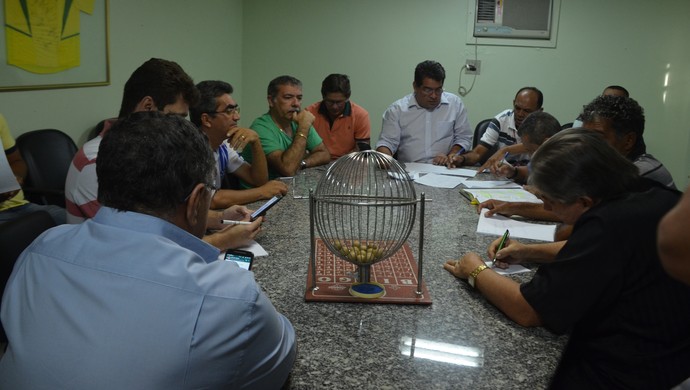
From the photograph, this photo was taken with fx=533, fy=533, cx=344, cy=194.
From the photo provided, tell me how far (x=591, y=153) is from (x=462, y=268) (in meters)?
0.44

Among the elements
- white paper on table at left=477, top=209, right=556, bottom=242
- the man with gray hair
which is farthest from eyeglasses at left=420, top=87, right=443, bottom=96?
white paper on table at left=477, top=209, right=556, bottom=242

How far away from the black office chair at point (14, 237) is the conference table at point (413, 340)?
0.58m

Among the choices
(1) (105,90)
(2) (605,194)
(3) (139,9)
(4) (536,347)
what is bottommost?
(4) (536,347)

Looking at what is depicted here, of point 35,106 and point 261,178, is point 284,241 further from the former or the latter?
point 35,106

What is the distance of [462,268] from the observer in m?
1.45

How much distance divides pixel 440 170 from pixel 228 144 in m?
1.21

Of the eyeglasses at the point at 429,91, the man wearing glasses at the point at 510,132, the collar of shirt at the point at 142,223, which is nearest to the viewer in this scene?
the collar of shirt at the point at 142,223

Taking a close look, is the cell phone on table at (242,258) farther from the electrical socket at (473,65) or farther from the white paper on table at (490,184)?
the electrical socket at (473,65)

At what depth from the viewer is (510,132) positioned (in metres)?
3.93

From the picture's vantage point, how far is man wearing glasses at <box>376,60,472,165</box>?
12.3 feet

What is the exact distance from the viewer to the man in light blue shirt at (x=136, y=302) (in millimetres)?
764

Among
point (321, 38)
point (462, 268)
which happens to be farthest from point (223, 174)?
point (321, 38)

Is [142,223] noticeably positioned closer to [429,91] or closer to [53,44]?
[53,44]

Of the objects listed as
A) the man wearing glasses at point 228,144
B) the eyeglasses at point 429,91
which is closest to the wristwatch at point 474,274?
the man wearing glasses at point 228,144
